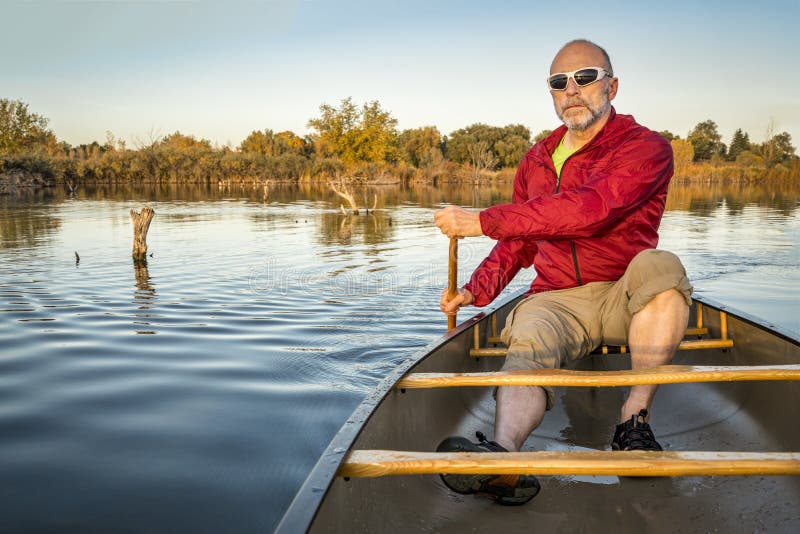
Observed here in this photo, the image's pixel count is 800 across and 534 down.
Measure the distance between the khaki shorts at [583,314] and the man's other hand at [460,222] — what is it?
1.63 ft

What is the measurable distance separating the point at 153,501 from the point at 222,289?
571cm

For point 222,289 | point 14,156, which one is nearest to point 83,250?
point 222,289

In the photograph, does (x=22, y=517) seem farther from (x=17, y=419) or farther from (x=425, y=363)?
(x=425, y=363)

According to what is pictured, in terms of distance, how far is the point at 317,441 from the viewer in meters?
3.79

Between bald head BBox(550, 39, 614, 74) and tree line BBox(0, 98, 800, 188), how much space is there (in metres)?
35.2

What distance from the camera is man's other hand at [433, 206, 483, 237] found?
277 centimetres

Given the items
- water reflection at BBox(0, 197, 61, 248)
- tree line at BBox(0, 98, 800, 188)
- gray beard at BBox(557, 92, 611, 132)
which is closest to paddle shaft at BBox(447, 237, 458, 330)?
gray beard at BBox(557, 92, 611, 132)

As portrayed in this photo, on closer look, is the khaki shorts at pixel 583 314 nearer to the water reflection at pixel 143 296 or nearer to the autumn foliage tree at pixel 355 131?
the water reflection at pixel 143 296

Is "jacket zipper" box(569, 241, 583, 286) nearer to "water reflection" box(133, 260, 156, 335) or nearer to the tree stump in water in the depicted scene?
"water reflection" box(133, 260, 156, 335)

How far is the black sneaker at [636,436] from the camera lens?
228 centimetres

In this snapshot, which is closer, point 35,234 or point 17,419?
point 17,419

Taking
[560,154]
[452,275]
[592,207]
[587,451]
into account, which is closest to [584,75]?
[560,154]

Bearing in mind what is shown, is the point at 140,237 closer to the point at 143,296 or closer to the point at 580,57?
the point at 143,296

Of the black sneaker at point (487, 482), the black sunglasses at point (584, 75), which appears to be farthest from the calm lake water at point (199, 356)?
the black sunglasses at point (584, 75)
